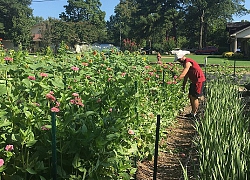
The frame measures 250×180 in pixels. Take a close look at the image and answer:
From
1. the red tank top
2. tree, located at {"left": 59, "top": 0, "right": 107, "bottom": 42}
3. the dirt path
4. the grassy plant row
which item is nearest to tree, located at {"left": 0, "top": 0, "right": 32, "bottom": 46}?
tree, located at {"left": 59, "top": 0, "right": 107, "bottom": 42}

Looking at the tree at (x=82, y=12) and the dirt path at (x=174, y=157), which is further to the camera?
the tree at (x=82, y=12)

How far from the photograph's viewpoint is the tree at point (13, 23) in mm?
53144

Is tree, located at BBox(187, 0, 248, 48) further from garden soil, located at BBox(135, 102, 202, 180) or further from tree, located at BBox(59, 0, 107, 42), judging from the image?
garden soil, located at BBox(135, 102, 202, 180)

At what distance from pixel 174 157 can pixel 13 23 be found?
58071mm

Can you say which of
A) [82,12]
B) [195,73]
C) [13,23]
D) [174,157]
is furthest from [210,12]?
[174,157]

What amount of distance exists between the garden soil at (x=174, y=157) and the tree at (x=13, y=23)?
4549cm

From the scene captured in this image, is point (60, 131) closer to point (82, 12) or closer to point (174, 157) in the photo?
point (174, 157)

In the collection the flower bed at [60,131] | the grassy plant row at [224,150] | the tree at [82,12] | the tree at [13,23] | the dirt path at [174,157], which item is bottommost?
the dirt path at [174,157]

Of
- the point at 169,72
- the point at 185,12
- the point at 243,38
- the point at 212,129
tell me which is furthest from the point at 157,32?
the point at 212,129

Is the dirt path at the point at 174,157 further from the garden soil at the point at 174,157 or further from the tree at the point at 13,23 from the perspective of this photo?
the tree at the point at 13,23

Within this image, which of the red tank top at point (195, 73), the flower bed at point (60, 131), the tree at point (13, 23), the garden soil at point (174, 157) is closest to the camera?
the flower bed at point (60, 131)

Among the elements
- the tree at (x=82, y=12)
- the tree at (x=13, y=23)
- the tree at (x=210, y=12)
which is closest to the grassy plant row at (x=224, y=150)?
the tree at (x=13, y=23)

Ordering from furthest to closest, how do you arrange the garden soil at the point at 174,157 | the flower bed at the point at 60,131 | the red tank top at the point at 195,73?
1. the red tank top at the point at 195,73
2. the garden soil at the point at 174,157
3. the flower bed at the point at 60,131

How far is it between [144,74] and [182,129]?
1179 mm
